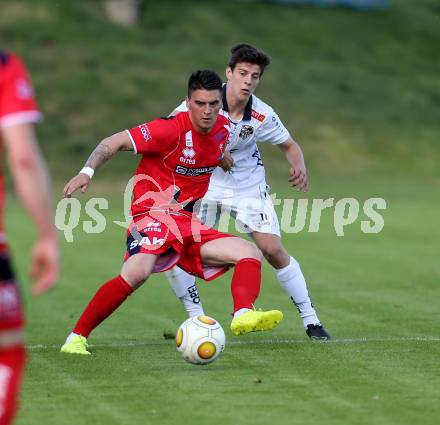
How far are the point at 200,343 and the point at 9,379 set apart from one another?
10.9 ft

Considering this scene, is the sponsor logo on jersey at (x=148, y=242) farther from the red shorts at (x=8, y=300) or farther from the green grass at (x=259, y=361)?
the red shorts at (x=8, y=300)

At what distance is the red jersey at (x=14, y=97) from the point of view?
14.6ft

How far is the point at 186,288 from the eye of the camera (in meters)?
9.48

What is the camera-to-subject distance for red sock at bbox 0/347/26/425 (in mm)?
4418

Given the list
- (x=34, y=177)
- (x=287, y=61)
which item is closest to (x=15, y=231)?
(x=34, y=177)

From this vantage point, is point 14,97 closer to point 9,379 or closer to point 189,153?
point 9,379

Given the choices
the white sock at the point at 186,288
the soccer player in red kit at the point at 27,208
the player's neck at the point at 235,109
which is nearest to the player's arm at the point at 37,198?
the soccer player in red kit at the point at 27,208

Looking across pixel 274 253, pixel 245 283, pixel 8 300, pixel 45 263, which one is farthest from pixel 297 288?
pixel 45 263

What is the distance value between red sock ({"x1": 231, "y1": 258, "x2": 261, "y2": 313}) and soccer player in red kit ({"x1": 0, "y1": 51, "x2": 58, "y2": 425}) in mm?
3903

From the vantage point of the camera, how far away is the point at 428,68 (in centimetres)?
4325

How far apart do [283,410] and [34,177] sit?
267 cm

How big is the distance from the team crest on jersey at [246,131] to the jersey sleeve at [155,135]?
1.11 meters

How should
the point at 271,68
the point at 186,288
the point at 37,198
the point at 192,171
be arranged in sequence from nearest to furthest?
the point at 37,198 < the point at 192,171 < the point at 186,288 < the point at 271,68

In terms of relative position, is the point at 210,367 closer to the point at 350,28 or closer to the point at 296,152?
the point at 296,152
